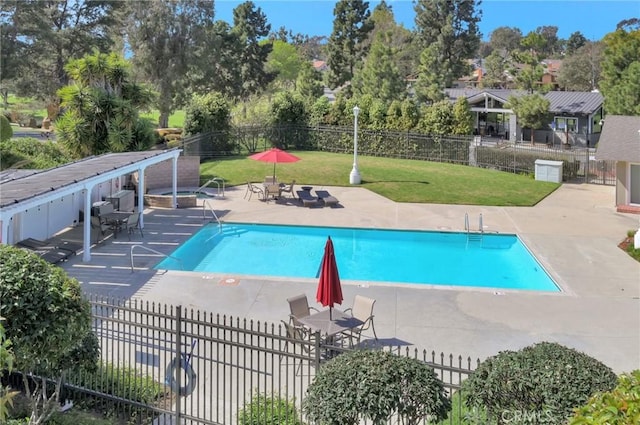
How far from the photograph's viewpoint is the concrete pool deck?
438 inches

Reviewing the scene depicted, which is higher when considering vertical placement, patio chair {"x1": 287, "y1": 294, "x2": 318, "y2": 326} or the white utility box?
the white utility box

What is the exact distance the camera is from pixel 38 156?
24594 millimetres

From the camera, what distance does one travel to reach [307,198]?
24094mm

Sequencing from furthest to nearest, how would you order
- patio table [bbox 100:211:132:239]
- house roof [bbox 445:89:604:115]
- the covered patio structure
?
house roof [bbox 445:89:604:115] < patio table [bbox 100:211:132:239] < the covered patio structure

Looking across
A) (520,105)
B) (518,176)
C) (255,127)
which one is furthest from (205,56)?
(518,176)

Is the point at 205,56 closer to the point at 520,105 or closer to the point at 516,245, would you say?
the point at 520,105

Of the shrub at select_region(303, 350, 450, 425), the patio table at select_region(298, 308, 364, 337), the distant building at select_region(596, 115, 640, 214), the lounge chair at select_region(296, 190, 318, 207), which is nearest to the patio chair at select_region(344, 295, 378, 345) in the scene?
the patio table at select_region(298, 308, 364, 337)

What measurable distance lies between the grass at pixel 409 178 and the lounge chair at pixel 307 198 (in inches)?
136

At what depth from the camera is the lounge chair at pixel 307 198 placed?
23844 millimetres

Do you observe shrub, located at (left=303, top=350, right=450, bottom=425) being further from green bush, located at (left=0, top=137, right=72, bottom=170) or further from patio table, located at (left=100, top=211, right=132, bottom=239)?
green bush, located at (left=0, top=137, right=72, bottom=170)

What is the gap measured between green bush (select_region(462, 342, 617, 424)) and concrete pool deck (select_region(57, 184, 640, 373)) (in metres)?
4.73

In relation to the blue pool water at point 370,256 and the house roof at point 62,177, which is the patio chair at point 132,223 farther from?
the blue pool water at point 370,256

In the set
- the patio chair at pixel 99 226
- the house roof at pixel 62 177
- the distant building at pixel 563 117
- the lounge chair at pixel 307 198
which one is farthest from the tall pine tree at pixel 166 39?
the patio chair at pixel 99 226

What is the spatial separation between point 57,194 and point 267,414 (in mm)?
9455
